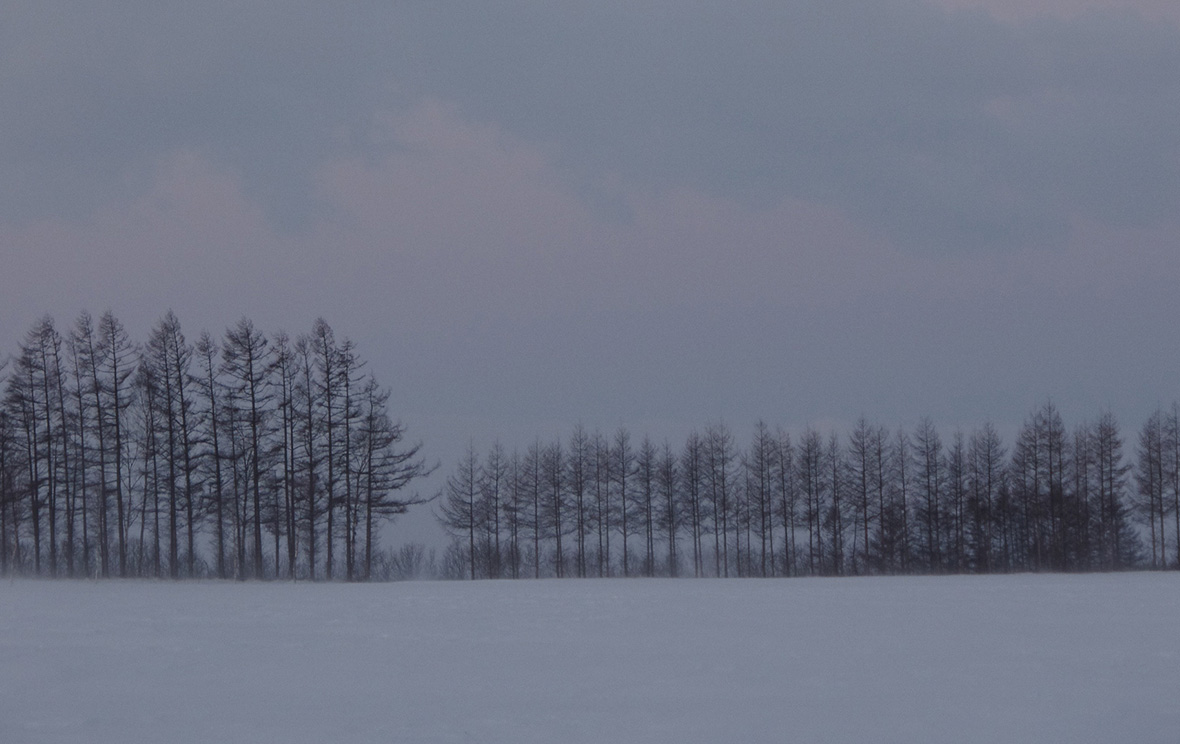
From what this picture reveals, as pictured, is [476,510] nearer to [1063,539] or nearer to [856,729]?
[1063,539]

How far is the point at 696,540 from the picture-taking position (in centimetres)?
5478

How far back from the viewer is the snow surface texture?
9164mm

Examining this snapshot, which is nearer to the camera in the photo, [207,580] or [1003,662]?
[1003,662]

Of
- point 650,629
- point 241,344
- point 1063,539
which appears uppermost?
point 241,344

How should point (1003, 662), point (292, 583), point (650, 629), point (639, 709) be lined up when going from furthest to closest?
1. point (292, 583)
2. point (650, 629)
3. point (1003, 662)
4. point (639, 709)

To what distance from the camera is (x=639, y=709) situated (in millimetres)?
10164

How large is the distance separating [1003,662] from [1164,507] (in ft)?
154

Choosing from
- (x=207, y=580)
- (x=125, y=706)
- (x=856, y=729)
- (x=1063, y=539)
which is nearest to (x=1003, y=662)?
(x=856, y=729)

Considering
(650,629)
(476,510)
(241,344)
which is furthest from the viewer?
(476,510)

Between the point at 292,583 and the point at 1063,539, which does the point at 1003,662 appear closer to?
the point at 292,583

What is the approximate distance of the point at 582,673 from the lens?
12.2 metres

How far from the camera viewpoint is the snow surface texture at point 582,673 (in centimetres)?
916

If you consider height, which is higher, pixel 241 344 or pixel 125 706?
pixel 241 344

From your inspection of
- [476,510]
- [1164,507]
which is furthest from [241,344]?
[1164,507]
